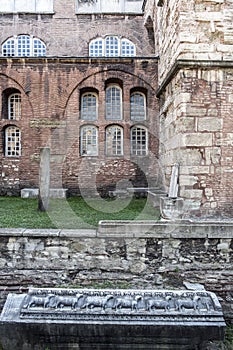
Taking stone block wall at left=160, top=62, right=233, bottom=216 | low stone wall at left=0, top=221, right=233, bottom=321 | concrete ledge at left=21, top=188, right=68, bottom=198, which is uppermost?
stone block wall at left=160, top=62, right=233, bottom=216

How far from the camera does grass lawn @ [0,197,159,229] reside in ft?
27.0

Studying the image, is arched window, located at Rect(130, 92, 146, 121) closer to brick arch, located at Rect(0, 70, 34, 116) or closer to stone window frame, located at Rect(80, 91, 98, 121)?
stone window frame, located at Rect(80, 91, 98, 121)

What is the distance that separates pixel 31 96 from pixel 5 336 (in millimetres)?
10901

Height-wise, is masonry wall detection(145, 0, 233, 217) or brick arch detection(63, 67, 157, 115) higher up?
brick arch detection(63, 67, 157, 115)

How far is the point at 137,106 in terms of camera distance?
49.9ft

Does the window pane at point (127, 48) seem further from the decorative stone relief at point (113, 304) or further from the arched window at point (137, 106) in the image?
the decorative stone relief at point (113, 304)

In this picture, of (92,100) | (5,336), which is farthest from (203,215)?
(92,100)

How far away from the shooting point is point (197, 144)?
912 centimetres

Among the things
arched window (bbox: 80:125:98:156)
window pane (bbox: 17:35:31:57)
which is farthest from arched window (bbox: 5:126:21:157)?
window pane (bbox: 17:35:31:57)

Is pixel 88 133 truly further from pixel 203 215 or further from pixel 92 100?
pixel 203 215

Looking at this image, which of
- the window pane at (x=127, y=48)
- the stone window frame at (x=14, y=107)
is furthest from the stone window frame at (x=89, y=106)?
the window pane at (x=127, y=48)

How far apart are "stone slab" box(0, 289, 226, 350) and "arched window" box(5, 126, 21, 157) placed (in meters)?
10.2

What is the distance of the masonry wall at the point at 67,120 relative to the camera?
14.5 meters

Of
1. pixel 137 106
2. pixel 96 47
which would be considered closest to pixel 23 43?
pixel 96 47
